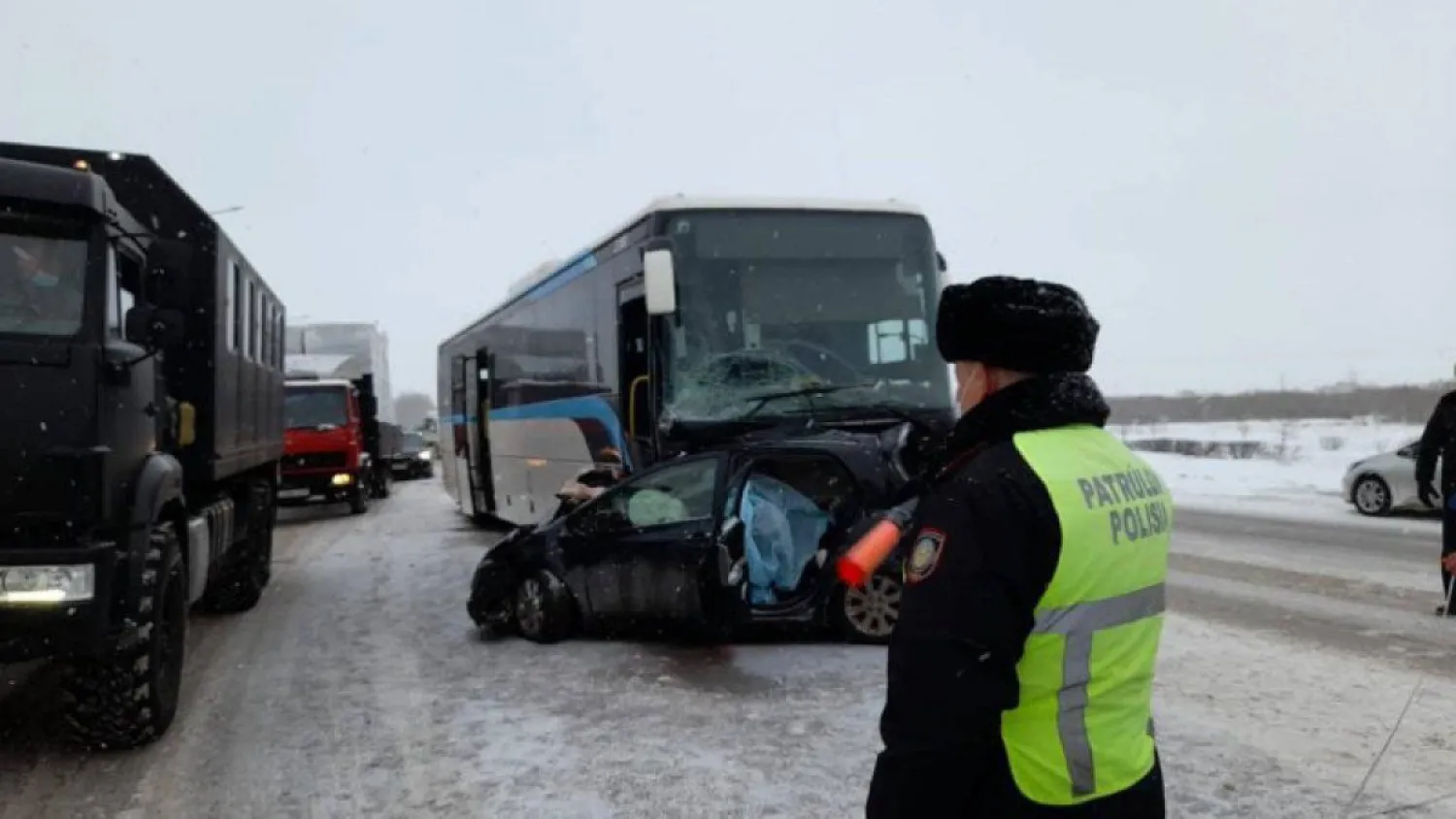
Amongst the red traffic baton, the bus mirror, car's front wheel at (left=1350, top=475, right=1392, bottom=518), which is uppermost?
the bus mirror

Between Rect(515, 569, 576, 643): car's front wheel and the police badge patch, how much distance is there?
625cm

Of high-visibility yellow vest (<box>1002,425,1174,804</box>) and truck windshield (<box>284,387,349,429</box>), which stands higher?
truck windshield (<box>284,387,349,429</box>)

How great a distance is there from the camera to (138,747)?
5.61 metres

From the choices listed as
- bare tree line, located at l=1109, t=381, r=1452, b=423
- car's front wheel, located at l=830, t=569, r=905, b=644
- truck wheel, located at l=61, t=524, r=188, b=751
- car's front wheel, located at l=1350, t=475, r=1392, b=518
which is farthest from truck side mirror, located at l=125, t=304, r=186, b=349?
→ bare tree line, located at l=1109, t=381, r=1452, b=423

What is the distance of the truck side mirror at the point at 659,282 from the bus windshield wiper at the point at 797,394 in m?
1.00

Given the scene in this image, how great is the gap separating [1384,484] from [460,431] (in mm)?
14826

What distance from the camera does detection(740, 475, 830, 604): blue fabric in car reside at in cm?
787

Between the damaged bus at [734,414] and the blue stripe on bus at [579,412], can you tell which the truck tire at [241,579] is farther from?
the blue stripe on bus at [579,412]

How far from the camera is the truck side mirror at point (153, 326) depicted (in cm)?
535

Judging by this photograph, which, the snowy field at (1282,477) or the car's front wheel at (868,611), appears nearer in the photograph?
the car's front wheel at (868,611)

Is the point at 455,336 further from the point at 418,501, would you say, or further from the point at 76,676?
the point at 76,676

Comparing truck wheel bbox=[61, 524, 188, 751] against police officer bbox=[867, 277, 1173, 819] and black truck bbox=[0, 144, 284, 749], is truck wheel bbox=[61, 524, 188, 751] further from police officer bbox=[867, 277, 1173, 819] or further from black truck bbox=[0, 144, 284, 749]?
police officer bbox=[867, 277, 1173, 819]

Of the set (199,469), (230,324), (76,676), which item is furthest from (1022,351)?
(230,324)

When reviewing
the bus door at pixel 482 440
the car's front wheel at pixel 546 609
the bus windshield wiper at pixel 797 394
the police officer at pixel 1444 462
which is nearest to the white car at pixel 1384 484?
the police officer at pixel 1444 462
